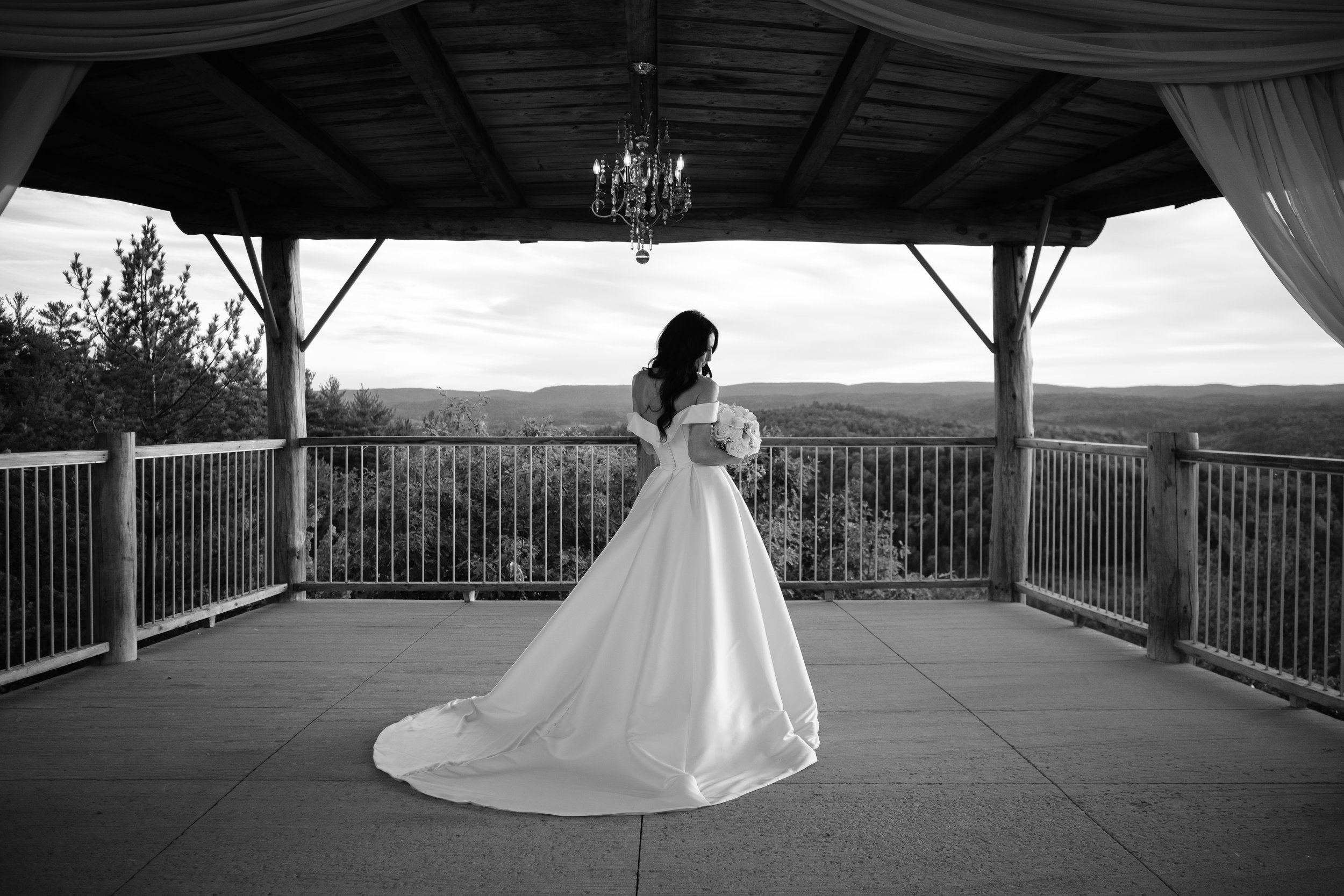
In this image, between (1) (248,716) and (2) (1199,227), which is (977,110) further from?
(2) (1199,227)

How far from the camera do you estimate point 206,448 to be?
5711 millimetres

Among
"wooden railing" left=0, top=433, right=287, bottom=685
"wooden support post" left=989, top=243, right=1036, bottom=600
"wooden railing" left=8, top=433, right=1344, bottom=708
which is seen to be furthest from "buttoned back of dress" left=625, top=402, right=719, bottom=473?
"wooden support post" left=989, top=243, right=1036, bottom=600

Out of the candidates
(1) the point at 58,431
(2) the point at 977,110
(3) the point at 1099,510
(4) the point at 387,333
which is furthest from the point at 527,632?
(1) the point at 58,431

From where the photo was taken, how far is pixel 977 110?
498 centimetres

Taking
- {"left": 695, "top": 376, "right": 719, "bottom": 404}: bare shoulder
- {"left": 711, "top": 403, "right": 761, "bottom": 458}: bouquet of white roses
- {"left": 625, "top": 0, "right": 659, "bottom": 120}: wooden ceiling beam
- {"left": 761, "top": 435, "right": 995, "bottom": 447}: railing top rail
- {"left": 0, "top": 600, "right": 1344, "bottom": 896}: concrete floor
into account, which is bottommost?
{"left": 0, "top": 600, "right": 1344, "bottom": 896}: concrete floor

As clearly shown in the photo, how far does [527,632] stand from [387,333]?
7979mm

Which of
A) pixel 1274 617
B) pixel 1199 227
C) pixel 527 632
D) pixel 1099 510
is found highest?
pixel 1199 227

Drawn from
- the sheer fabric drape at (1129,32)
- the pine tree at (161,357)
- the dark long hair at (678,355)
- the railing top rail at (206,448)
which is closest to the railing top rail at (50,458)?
the railing top rail at (206,448)

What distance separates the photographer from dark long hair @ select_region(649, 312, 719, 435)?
337 cm

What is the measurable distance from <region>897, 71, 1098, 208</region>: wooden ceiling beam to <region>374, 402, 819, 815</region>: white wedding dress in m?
2.39

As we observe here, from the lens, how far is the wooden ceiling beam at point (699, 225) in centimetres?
653

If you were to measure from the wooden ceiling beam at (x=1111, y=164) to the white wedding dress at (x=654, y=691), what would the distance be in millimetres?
3342

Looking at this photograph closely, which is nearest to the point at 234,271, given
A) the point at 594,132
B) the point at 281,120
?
the point at 281,120

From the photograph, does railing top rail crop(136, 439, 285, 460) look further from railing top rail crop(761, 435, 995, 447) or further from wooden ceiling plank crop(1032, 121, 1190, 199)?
wooden ceiling plank crop(1032, 121, 1190, 199)
